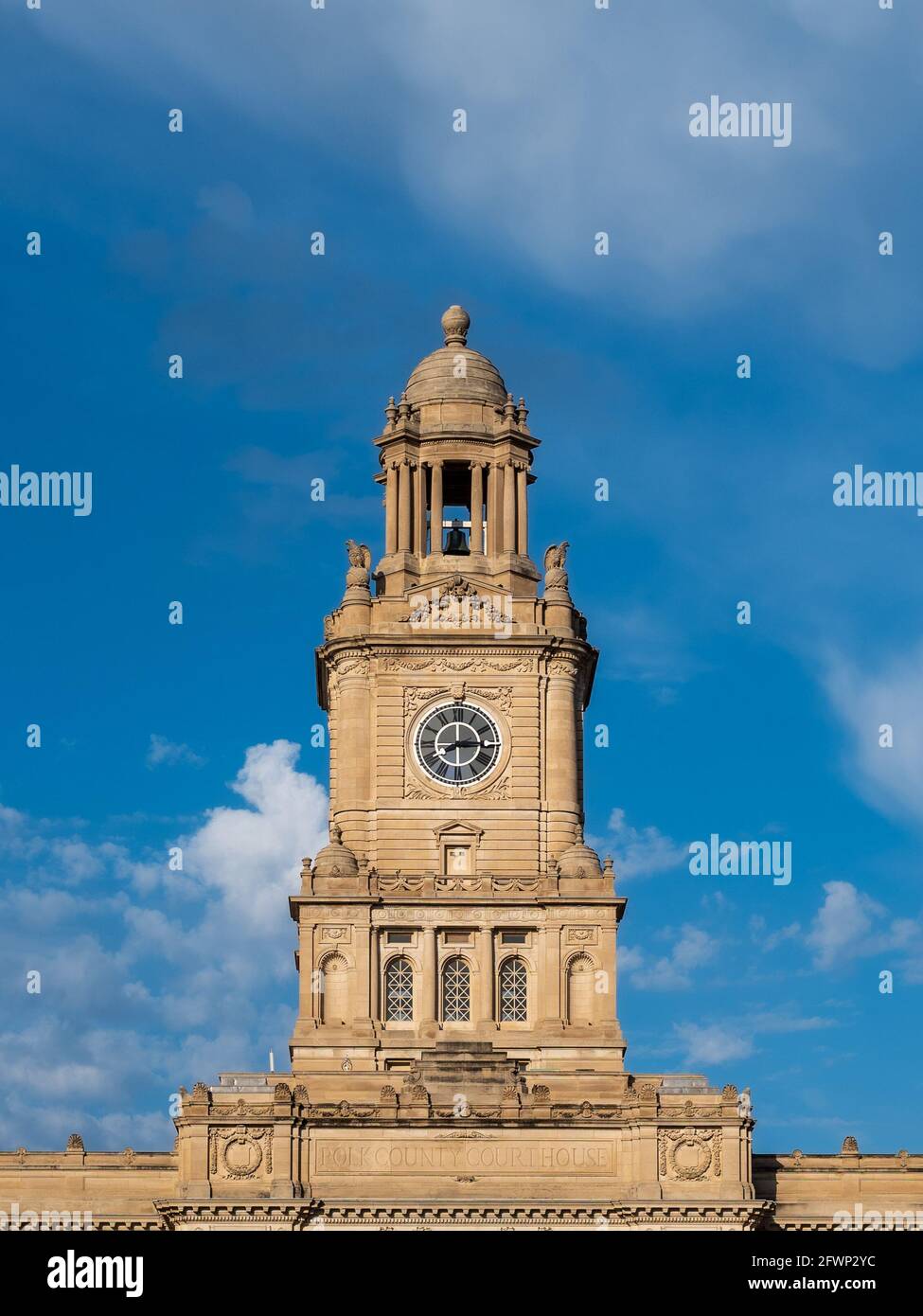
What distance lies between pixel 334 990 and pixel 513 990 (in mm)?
7312

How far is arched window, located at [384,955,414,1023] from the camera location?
132m

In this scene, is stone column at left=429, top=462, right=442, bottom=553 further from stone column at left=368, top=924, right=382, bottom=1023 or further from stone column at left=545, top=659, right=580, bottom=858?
stone column at left=368, top=924, right=382, bottom=1023

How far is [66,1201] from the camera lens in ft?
409

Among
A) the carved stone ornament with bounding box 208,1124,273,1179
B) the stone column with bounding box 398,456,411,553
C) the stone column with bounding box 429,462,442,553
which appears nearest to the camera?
the carved stone ornament with bounding box 208,1124,273,1179

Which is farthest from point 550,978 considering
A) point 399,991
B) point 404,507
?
point 404,507

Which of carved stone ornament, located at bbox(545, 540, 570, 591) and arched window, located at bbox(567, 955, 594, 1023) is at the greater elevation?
carved stone ornament, located at bbox(545, 540, 570, 591)

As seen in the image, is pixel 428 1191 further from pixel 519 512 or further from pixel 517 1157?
pixel 519 512

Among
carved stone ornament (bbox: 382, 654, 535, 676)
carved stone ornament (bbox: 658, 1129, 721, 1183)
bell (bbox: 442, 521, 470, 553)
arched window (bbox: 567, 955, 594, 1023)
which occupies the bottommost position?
carved stone ornament (bbox: 658, 1129, 721, 1183)

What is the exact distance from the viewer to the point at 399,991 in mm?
132625

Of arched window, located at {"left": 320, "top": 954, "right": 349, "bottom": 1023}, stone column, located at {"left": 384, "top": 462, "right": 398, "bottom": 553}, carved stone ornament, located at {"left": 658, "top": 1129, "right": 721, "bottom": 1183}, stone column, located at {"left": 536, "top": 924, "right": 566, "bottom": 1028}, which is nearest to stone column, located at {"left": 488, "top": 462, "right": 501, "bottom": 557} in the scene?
stone column, located at {"left": 384, "top": 462, "right": 398, "bottom": 553}

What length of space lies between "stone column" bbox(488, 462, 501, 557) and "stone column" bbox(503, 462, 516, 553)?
14.8 inches

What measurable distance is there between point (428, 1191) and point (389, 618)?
2794 cm
